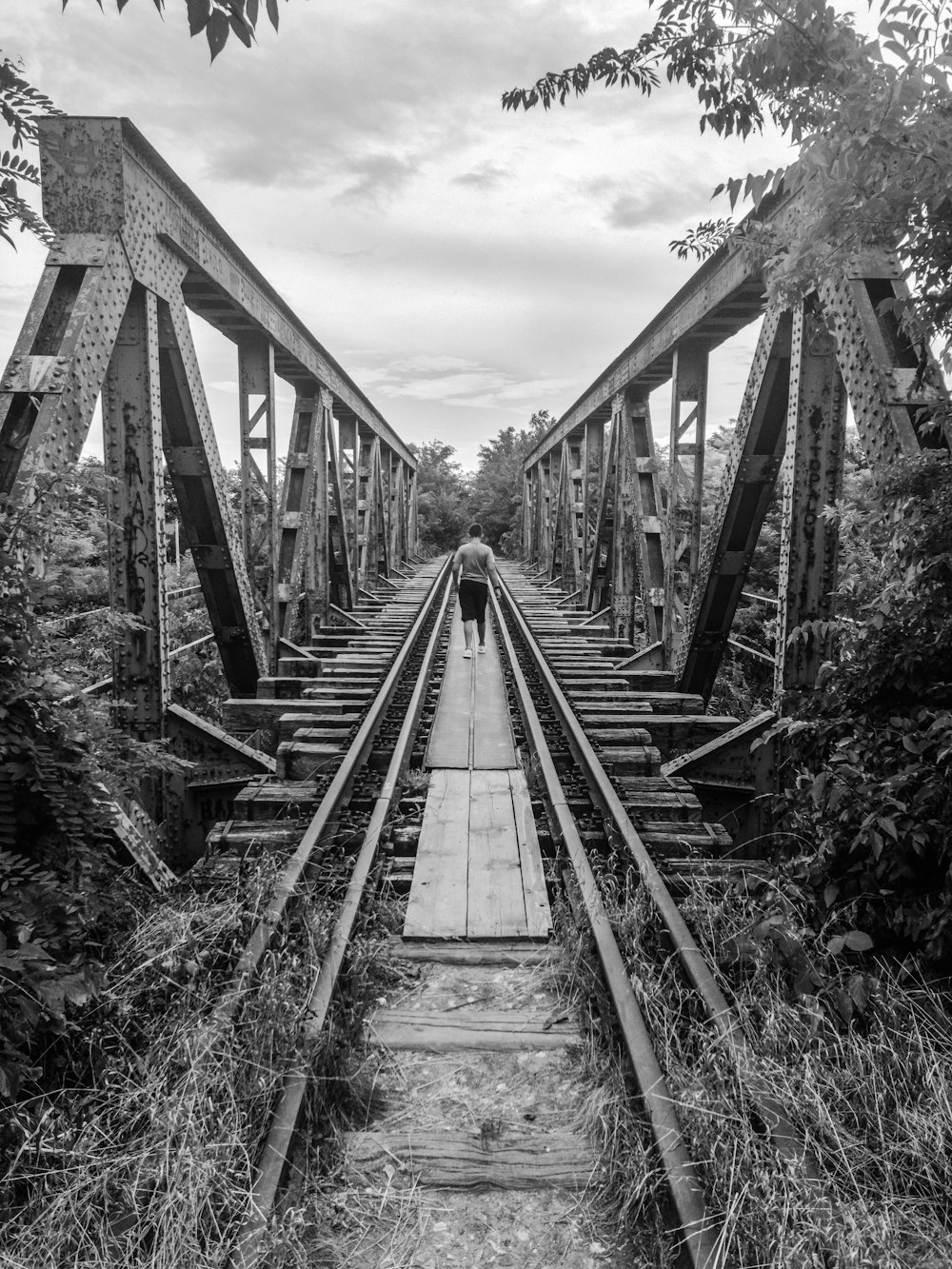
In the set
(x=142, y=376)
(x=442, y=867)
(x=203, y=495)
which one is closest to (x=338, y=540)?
(x=203, y=495)

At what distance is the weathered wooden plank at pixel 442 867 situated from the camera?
387 cm

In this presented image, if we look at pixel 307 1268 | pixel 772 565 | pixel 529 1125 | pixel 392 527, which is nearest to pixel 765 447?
pixel 529 1125

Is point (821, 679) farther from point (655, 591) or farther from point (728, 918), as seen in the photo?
point (655, 591)

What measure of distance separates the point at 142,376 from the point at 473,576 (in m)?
5.09

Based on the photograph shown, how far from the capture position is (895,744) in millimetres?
3311

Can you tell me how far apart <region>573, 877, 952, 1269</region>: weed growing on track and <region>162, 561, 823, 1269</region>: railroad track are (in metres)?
0.06

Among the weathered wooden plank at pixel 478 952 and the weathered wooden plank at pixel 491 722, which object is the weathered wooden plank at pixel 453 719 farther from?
the weathered wooden plank at pixel 478 952

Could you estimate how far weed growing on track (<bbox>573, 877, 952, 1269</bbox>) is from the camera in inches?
79.8

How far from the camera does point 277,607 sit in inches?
358

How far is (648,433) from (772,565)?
12.0 ft

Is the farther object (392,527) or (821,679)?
(392,527)

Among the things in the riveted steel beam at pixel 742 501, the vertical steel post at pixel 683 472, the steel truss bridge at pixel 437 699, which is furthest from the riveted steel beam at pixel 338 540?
the riveted steel beam at pixel 742 501

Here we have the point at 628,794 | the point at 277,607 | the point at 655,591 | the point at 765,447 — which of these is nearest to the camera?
the point at 628,794

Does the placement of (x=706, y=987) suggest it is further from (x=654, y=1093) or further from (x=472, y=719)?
(x=472, y=719)
